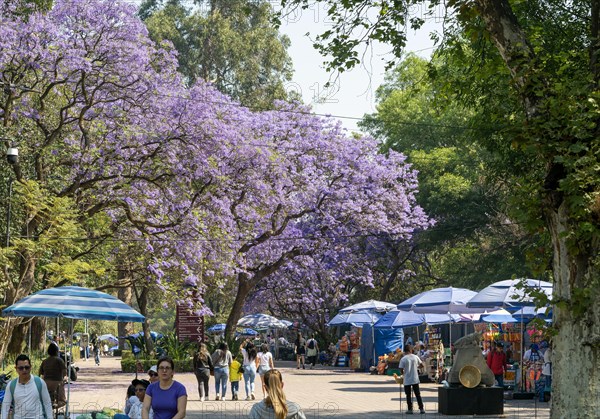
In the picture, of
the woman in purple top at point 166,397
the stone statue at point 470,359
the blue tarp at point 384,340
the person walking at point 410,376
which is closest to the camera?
the woman in purple top at point 166,397

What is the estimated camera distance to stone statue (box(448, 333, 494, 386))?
67.5ft

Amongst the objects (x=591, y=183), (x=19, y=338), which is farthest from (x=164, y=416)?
(x=19, y=338)

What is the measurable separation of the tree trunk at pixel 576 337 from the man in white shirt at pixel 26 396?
558 centimetres

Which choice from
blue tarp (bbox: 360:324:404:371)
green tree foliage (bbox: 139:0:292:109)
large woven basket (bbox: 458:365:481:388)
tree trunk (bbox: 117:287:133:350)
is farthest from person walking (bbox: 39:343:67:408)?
green tree foliage (bbox: 139:0:292:109)

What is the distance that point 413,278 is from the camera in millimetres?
54500

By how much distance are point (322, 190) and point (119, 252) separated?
11265mm

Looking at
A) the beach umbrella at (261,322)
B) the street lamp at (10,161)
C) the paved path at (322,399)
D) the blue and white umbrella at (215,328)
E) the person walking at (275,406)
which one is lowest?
the paved path at (322,399)

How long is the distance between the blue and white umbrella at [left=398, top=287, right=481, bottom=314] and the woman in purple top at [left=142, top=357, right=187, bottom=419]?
58.5 feet

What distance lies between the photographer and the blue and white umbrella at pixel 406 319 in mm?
37750

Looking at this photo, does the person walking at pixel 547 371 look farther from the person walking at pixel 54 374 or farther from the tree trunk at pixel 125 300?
the tree trunk at pixel 125 300

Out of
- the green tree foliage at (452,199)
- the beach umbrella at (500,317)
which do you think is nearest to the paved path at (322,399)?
the beach umbrella at (500,317)

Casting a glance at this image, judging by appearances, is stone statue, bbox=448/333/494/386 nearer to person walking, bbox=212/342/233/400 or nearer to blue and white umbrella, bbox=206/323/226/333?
person walking, bbox=212/342/233/400

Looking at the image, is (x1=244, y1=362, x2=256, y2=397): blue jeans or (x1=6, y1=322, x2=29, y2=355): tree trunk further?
(x1=6, y1=322, x2=29, y2=355): tree trunk

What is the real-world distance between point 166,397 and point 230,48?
45186 mm
